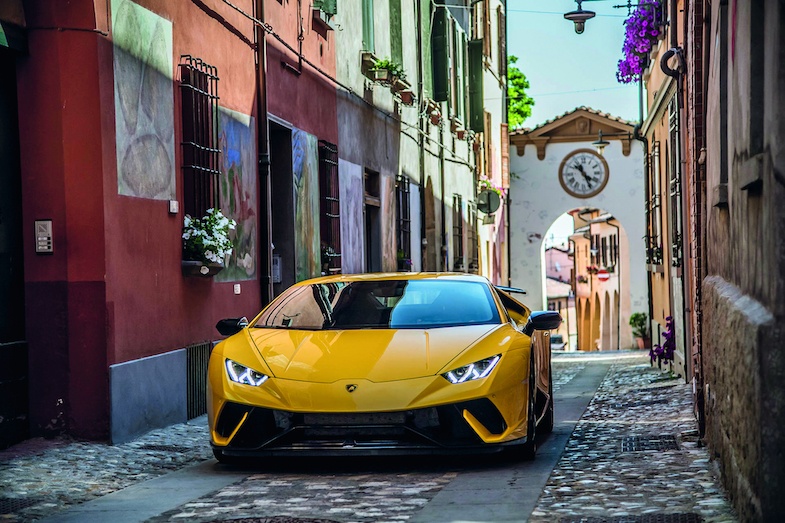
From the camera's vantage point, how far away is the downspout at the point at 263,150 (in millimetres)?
13078

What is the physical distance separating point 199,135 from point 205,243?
3.29 feet

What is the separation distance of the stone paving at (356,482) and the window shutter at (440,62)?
614 inches

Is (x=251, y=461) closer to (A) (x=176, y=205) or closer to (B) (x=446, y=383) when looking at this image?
(B) (x=446, y=383)

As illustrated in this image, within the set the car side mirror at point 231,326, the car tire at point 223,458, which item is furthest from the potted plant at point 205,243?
the car tire at point 223,458

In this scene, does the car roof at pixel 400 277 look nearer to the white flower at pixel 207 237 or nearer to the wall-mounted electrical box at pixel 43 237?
the wall-mounted electrical box at pixel 43 237

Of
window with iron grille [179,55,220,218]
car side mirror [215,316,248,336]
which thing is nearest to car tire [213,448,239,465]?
car side mirror [215,316,248,336]

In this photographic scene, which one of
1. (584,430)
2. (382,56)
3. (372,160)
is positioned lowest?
(584,430)

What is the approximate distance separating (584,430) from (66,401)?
414 centimetres

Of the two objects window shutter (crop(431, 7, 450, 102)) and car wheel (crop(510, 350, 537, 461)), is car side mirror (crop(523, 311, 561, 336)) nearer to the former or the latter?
car wheel (crop(510, 350, 537, 461))

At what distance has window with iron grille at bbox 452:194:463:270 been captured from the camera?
27.9 meters

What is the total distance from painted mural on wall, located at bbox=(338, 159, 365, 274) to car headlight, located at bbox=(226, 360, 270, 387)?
31.0 ft

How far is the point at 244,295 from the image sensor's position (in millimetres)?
12570

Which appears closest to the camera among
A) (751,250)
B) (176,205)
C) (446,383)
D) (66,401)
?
(751,250)

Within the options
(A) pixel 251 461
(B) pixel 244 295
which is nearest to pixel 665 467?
(A) pixel 251 461
